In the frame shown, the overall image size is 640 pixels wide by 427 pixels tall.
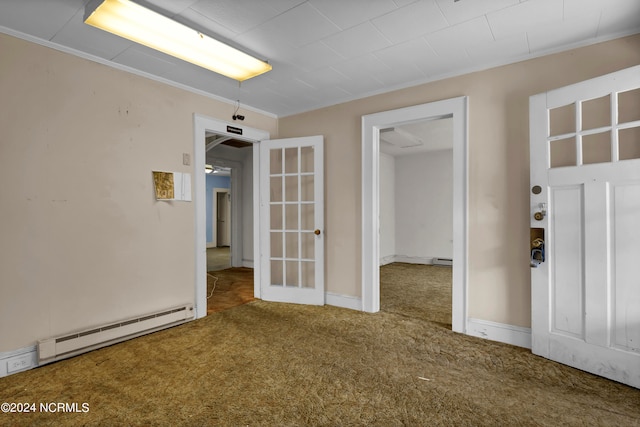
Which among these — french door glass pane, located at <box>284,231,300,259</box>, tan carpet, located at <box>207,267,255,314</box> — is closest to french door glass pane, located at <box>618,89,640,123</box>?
french door glass pane, located at <box>284,231,300,259</box>

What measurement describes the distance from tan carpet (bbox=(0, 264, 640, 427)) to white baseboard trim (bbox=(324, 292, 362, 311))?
0.71m

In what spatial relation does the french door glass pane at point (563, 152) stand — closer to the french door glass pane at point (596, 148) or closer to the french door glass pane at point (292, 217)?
the french door glass pane at point (596, 148)

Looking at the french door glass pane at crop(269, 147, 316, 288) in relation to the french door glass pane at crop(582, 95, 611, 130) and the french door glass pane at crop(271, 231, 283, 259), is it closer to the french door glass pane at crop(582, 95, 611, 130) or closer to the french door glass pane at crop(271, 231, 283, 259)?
the french door glass pane at crop(271, 231, 283, 259)

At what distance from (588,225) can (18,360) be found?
427cm

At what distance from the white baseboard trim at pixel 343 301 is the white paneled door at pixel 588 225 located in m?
1.75

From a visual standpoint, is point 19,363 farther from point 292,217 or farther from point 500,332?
point 500,332

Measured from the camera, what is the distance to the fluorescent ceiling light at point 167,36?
1941 millimetres

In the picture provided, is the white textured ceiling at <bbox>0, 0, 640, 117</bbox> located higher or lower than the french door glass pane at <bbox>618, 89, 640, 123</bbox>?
higher

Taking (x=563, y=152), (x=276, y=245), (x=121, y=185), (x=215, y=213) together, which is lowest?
(x=276, y=245)

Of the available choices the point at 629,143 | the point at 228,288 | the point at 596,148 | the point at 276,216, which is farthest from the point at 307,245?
the point at 629,143

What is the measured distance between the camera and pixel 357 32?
2340 millimetres

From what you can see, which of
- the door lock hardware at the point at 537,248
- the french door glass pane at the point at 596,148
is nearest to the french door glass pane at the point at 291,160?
the door lock hardware at the point at 537,248

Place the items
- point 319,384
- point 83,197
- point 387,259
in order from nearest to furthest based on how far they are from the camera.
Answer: point 319,384
point 83,197
point 387,259

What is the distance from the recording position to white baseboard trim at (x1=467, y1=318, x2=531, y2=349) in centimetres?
265
